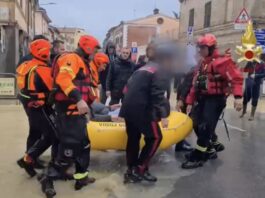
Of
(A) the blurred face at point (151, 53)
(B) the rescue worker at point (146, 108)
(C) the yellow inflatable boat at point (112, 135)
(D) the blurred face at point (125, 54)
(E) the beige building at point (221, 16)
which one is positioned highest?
(E) the beige building at point (221, 16)

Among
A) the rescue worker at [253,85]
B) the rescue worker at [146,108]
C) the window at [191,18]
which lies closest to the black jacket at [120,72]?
the rescue worker at [146,108]

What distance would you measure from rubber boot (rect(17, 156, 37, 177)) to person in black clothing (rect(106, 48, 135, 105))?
121 inches

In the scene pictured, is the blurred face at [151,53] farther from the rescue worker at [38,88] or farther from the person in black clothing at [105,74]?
the person in black clothing at [105,74]

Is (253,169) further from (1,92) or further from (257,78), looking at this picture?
(1,92)

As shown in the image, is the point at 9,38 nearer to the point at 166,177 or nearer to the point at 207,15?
the point at 207,15

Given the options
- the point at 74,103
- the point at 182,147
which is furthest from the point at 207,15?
the point at 74,103

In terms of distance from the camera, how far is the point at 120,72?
8.27m

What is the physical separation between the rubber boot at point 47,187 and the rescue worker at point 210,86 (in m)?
2.10

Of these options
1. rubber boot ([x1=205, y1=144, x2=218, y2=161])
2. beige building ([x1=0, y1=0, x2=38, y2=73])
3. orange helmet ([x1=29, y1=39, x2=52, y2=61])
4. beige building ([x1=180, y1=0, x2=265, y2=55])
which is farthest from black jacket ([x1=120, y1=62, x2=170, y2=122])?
beige building ([x1=180, y1=0, x2=265, y2=55])

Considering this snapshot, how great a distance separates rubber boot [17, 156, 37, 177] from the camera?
5.54 m

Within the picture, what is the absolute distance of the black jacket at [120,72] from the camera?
827cm

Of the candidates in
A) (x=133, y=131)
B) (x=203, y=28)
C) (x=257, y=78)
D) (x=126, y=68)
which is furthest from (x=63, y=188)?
(x=203, y=28)

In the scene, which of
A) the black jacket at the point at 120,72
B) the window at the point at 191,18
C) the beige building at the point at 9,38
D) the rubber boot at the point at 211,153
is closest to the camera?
the rubber boot at the point at 211,153

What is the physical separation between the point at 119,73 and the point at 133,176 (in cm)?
307
